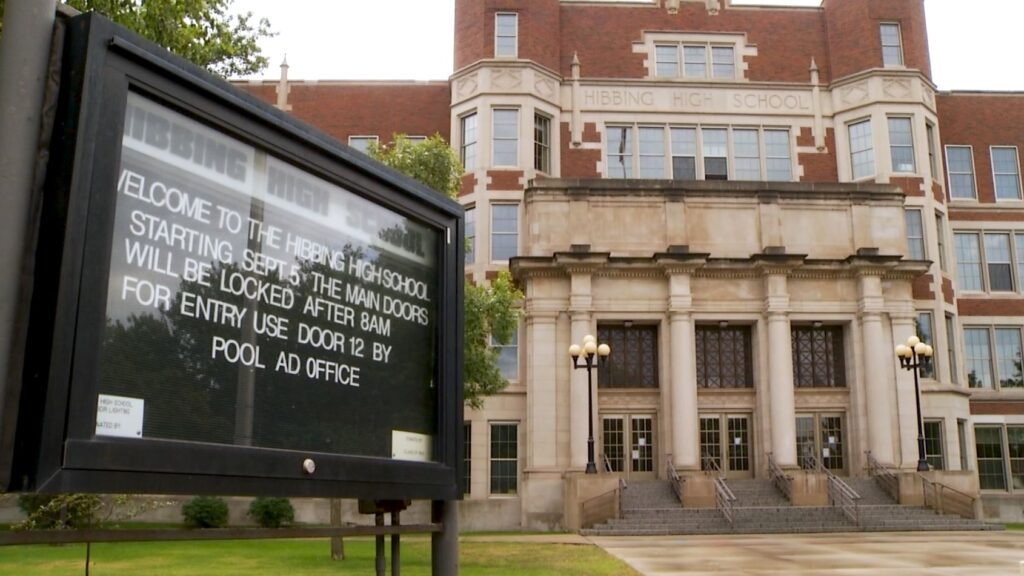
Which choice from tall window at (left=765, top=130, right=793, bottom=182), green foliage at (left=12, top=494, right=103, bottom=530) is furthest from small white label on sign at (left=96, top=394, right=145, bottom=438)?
tall window at (left=765, top=130, right=793, bottom=182)

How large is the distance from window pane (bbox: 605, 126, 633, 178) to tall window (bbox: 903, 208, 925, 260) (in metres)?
10.7

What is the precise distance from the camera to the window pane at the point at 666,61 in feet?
120

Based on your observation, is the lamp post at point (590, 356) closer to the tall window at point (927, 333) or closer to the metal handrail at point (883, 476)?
the metal handrail at point (883, 476)

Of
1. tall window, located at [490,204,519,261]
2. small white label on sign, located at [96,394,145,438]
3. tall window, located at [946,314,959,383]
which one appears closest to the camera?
small white label on sign, located at [96,394,145,438]

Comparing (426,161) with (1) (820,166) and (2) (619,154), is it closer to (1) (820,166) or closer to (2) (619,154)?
(2) (619,154)

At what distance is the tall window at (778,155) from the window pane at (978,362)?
32.2 feet

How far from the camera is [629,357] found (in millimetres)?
31578

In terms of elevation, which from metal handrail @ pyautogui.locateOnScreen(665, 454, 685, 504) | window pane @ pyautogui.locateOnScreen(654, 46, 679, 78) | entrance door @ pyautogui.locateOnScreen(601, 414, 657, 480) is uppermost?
window pane @ pyautogui.locateOnScreen(654, 46, 679, 78)

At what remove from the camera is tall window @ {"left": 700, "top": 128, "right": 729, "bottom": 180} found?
117ft

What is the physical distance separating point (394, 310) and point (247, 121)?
1.27m

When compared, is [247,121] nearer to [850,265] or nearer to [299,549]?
[299,549]

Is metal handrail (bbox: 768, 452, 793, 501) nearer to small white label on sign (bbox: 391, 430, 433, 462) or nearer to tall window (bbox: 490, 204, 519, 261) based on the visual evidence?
tall window (bbox: 490, 204, 519, 261)

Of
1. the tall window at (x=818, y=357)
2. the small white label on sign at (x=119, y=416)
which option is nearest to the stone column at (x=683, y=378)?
the tall window at (x=818, y=357)

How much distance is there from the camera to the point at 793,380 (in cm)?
3092
